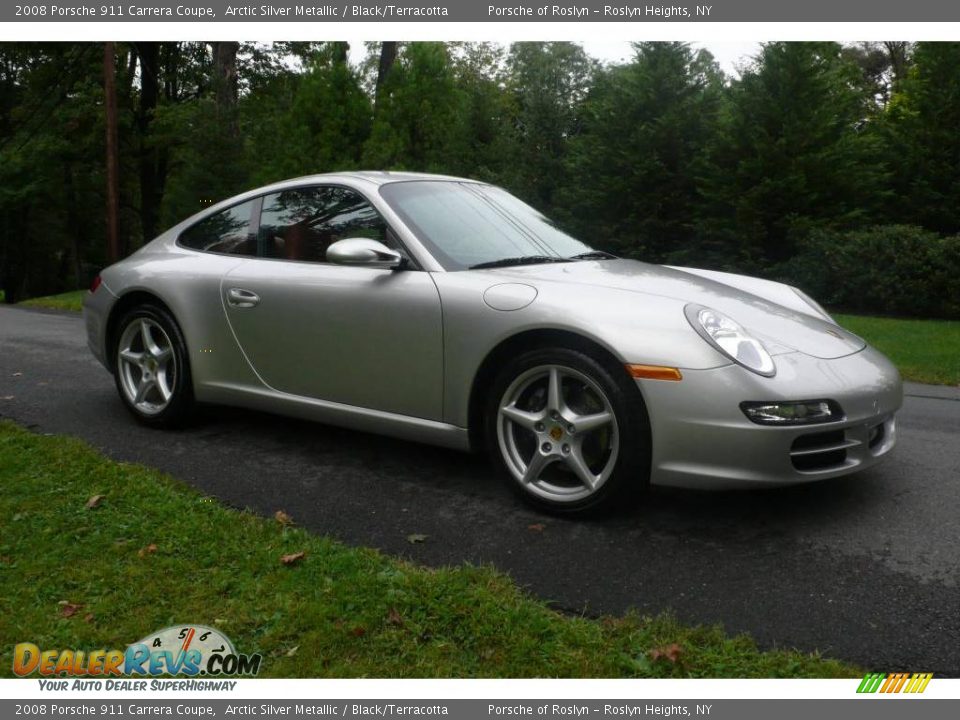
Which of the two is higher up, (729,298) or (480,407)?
(729,298)

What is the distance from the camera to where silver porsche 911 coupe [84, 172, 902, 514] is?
11.1 feet

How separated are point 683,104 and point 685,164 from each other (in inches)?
41.9

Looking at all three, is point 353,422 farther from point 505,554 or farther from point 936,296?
→ point 936,296

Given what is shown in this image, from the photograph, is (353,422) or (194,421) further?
(194,421)

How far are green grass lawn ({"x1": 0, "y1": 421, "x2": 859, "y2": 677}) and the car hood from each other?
111 centimetres

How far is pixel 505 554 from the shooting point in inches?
133

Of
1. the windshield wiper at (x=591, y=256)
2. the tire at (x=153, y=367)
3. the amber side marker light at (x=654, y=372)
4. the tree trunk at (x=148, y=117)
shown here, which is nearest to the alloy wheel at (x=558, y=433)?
the amber side marker light at (x=654, y=372)

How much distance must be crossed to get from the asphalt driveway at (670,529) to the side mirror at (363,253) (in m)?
1.05

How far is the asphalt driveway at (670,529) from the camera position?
9.39 ft

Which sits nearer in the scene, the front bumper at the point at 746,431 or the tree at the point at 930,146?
the front bumper at the point at 746,431

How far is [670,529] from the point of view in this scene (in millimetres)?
3615

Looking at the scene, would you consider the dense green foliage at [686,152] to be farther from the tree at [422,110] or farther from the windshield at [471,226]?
the windshield at [471,226]
